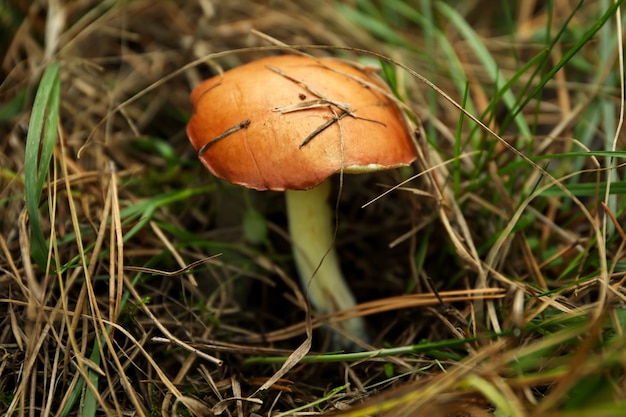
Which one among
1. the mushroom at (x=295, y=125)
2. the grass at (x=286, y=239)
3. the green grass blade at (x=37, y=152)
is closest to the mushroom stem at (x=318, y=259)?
the grass at (x=286, y=239)

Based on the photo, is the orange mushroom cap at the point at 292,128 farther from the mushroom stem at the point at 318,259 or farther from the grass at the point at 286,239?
the mushroom stem at the point at 318,259

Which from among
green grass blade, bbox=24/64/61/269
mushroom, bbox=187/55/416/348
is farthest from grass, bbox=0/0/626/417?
mushroom, bbox=187/55/416/348

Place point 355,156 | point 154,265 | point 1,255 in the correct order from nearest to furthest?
point 355,156, point 1,255, point 154,265

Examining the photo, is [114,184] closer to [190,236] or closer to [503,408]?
[190,236]

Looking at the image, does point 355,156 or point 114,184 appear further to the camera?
point 114,184

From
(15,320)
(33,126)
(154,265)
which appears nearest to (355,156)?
(154,265)
